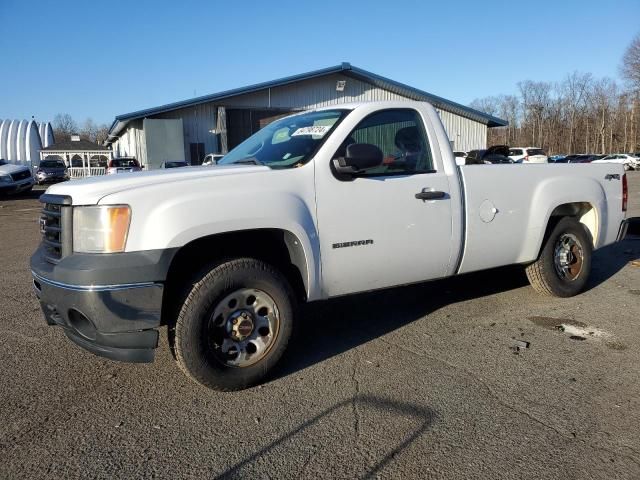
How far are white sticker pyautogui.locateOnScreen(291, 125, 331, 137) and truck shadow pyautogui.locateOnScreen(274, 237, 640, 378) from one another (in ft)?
5.43

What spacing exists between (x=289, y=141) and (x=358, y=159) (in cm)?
75

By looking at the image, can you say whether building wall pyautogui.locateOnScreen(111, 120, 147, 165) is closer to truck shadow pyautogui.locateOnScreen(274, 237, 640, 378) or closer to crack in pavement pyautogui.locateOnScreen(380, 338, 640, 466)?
truck shadow pyautogui.locateOnScreen(274, 237, 640, 378)

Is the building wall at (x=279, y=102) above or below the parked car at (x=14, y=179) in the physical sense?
above

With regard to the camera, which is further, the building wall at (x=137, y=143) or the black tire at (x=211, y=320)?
the building wall at (x=137, y=143)

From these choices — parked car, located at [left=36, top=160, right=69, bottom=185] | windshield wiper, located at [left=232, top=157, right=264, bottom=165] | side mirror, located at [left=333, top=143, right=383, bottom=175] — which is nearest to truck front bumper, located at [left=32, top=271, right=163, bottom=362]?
windshield wiper, located at [left=232, top=157, right=264, bottom=165]

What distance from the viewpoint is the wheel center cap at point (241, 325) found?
3.47 meters

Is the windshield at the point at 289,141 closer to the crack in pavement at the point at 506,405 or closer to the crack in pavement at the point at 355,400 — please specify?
the crack in pavement at the point at 355,400

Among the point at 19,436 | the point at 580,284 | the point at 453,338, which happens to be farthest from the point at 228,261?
the point at 580,284

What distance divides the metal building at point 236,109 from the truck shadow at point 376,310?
2450cm

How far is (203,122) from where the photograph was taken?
31219 millimetres

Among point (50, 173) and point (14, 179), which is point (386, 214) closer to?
point (14, 179)

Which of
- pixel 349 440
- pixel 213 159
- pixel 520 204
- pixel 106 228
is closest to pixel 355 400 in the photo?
pixel 349 440

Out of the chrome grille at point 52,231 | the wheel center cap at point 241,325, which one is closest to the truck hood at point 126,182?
the chrome grille at point 52,231

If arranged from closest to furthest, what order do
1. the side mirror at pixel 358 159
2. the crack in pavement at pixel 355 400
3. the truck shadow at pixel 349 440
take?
the truck shadow at pixel 349 440 < the crack in pavement at pixel 355 400 < the side mirror at pixel 358 159
